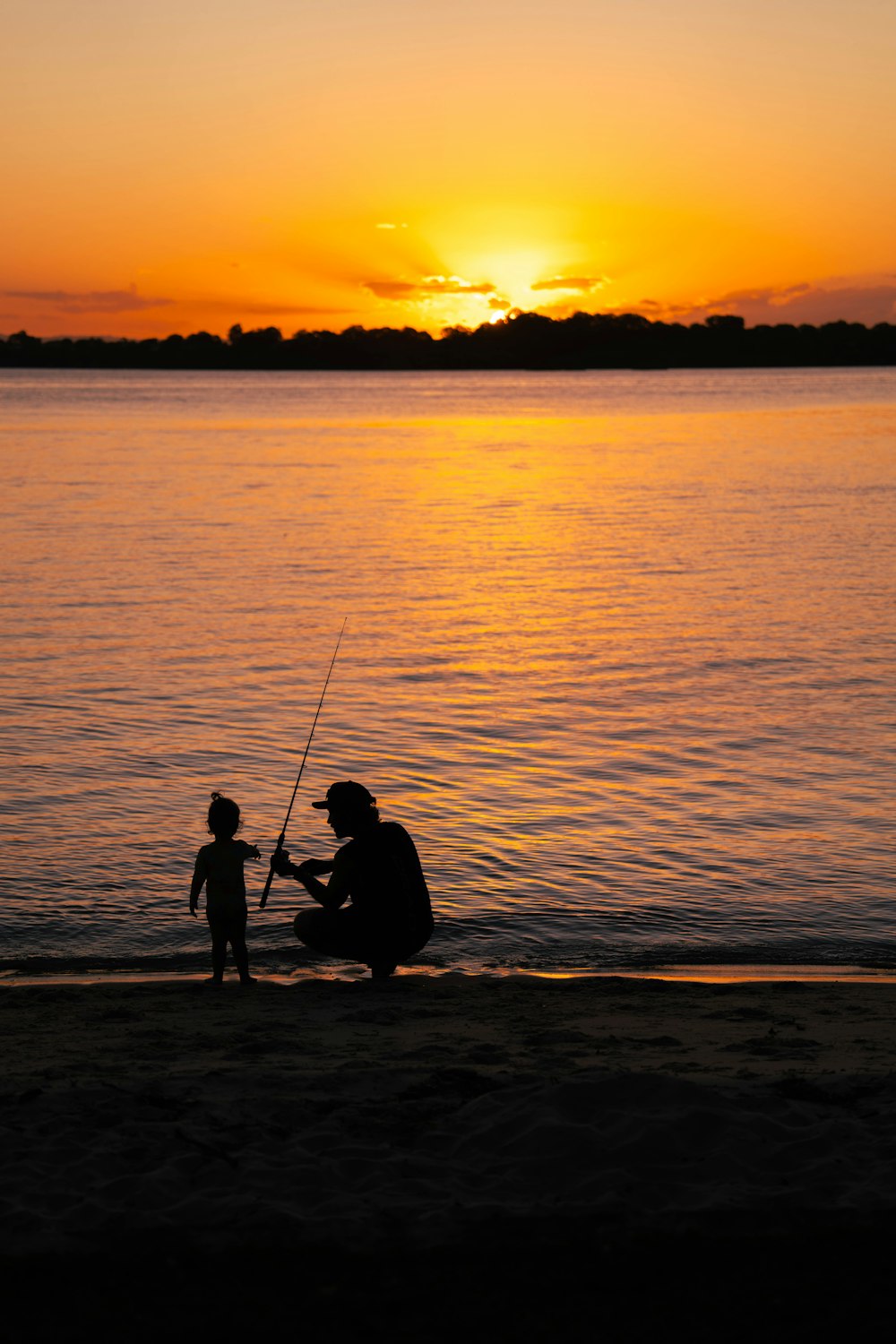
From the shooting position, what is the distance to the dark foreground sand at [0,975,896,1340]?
425 centimetres

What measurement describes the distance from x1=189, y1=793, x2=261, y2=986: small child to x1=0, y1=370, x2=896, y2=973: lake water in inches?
26.3

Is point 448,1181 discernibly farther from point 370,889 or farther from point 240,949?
point 240,949

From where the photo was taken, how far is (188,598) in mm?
24578

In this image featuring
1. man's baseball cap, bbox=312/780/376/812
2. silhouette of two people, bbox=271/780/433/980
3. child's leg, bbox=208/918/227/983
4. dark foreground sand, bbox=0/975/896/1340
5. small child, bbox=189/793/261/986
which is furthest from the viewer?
child's leg, bbox=208/918/227/983

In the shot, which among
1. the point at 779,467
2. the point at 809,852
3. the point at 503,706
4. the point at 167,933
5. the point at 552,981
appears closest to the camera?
Answer: the point at 552,981

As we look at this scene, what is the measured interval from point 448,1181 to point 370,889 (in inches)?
119

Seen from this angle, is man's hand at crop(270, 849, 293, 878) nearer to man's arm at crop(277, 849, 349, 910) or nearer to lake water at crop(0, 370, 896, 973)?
man's arm at crop(277, 849, 349, 910)

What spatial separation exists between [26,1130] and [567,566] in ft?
80.8

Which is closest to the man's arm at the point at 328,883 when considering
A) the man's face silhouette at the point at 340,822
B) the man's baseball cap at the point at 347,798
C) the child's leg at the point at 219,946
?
the man's face silhouette at the point at 340,822

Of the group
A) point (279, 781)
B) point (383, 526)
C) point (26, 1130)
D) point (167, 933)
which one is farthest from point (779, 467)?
→ point (26, 1130)

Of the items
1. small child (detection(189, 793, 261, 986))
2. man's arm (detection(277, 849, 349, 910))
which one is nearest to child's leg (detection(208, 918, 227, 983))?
small child (detection(189, 793, 261, 986))

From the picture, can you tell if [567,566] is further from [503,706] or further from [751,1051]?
[751,1051]

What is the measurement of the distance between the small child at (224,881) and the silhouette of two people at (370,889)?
0.33 m

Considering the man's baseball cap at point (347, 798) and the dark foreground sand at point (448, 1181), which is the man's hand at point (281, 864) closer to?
the man's baseball cap at point (347, 798)
